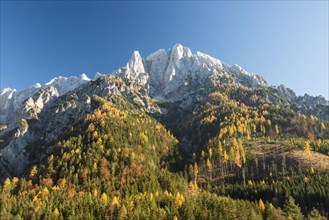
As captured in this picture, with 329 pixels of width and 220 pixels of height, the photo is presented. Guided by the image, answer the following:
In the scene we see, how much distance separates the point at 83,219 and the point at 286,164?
140307 mm

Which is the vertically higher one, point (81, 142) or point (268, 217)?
point (81, 142)

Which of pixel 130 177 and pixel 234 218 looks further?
pixel 130 177

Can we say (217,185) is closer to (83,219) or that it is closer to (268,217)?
(268,217)

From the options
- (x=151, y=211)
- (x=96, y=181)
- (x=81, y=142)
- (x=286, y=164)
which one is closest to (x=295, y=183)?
(x=286, y=164)

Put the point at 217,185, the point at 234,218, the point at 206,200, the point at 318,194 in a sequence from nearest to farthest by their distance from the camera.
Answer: the point at 234,218 < the point at 206,200 < the point at 318,194 < the point at 217,185

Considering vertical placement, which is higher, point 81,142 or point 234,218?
point 81,142

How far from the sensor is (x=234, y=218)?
91.8m

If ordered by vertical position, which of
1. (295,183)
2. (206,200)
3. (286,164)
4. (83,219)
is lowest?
(83,219)

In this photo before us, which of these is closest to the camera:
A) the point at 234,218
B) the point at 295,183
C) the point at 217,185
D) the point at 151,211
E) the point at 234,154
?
the point at 234,218

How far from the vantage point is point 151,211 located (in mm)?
98688

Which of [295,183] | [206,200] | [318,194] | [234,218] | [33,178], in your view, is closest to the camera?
[234,218]

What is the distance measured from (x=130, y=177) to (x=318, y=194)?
321 feet

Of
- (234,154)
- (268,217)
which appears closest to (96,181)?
(268,217)

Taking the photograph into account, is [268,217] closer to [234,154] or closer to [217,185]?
[217,185]
